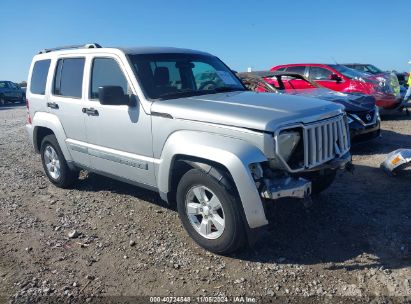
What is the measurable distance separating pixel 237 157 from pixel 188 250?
1.18 metres

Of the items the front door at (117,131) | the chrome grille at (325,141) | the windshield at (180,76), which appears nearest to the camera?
the chrome grille at (325,141)

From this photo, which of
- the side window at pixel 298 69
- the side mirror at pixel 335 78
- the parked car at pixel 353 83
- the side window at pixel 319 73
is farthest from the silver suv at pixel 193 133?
the side window at pixel 298 69

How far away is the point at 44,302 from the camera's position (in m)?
3.08

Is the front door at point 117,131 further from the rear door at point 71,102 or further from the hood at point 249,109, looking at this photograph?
the hood at point 249,109

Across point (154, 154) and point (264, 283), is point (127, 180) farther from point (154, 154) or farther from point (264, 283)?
point (264, 283)

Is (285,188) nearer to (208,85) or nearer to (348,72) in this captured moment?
(208,85)

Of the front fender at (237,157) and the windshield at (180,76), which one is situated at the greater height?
the windshield at (180,76)

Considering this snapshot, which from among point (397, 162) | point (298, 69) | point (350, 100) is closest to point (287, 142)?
point (397, 162)

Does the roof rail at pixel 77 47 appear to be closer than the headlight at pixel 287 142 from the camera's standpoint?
No

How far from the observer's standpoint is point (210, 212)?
12.0 feet

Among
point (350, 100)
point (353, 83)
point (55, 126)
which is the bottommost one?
point (353, 83)

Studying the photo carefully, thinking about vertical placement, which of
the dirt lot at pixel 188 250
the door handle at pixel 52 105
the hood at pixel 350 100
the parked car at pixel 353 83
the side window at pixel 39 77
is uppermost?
the side window at pixel 39 77

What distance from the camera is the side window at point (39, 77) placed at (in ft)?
Answer: 18.9

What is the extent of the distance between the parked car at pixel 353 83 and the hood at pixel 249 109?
21.8 ft
